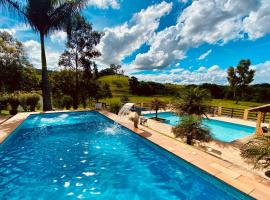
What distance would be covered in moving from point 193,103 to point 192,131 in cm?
424

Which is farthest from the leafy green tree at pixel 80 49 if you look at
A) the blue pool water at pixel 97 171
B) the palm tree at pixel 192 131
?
the palm tree at pixel 192 131

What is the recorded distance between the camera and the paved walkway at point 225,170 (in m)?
3.19

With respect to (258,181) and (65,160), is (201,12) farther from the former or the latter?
(65,160)

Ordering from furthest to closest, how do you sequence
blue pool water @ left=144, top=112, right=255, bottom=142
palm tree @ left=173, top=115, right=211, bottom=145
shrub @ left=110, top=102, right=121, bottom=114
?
A: shrub @ left=110, top=102, right=121, bottom=114, blue pool water @ left=144, top=112, right=255, bottom=142, palm tree @ left=173, top=115, right=211, bottom=145

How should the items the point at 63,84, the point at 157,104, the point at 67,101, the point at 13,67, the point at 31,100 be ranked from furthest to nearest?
the point at 63,84
the point at 67,101
the point at 13,67
the point at 157,104
the point at 31,100

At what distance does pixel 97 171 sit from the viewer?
4633mm

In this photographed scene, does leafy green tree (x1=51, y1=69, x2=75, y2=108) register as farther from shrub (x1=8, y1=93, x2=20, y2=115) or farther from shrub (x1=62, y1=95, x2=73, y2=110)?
shrub (x1=8, y1=93, x2=20, y2=115)

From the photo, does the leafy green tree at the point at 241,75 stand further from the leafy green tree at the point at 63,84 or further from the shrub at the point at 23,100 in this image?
the shrub at the point at 23,100

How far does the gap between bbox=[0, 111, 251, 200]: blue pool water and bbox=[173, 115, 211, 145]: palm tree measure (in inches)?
61.5

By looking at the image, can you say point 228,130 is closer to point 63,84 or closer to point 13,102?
point 63,84

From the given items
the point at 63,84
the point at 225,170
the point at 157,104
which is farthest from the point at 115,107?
the point at 225,170

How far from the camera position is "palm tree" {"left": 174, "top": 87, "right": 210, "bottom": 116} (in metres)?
10.5

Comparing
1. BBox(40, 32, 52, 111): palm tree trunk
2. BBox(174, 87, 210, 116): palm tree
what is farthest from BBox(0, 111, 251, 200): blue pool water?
BBox(40, 32, 52, 111): palm tree trunk

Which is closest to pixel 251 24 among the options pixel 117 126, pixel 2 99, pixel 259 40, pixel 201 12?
pixel 201 12
